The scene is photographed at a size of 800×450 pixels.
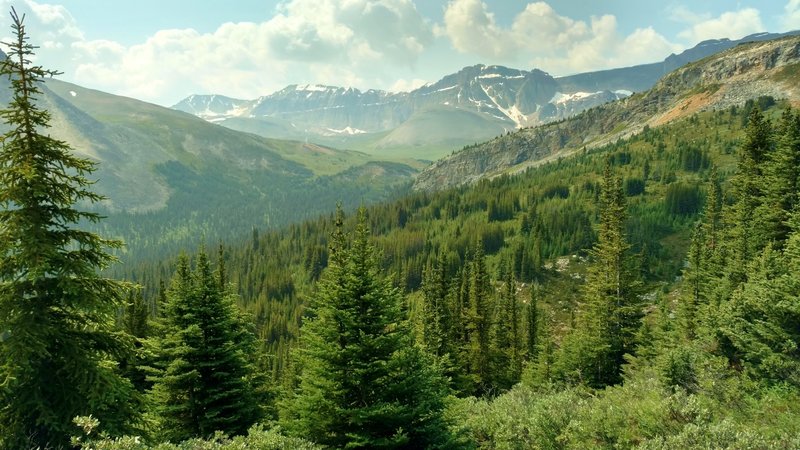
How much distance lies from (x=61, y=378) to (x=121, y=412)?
2091 millimetres

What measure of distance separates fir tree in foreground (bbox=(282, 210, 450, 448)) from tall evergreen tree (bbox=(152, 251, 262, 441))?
645cm

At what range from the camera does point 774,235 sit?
33.7m

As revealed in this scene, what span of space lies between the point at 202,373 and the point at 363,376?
423 inches

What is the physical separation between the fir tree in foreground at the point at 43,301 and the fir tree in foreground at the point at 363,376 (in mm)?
6741

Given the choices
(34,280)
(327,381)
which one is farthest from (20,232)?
(327,381)

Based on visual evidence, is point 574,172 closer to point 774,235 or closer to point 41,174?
point 774,235

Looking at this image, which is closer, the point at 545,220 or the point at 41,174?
the point at 41,174

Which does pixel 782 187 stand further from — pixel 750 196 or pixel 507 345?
pixel 507 345

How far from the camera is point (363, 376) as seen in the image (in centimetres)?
1781

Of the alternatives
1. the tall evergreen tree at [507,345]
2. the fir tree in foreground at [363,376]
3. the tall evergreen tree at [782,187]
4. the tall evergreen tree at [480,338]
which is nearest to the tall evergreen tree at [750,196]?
the tall evergreen tree at [782,187]

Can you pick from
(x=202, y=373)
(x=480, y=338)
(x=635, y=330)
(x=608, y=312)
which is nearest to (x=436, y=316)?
(x=480, y=338)

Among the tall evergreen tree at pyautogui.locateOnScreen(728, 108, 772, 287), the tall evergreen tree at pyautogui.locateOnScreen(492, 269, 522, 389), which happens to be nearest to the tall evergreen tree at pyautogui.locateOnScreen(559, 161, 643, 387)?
the tall evergreen tree at pyautogui.locateOnScreen(728, 108, 772, 287)

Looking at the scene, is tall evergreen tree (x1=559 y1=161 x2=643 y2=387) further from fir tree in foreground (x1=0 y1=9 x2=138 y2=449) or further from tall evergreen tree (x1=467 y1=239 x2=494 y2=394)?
fir tree in foreground (x1=0 y1=9 x2=138 y2=449)

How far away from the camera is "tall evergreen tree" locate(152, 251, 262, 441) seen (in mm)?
22375
